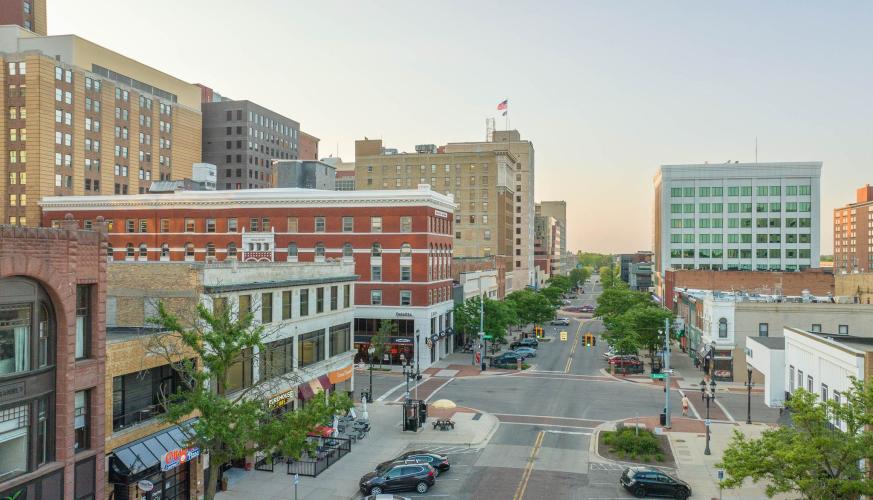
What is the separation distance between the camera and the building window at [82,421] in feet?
78.9

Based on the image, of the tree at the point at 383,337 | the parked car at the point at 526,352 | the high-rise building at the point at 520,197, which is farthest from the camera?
the high-rise building at the point at 520,197

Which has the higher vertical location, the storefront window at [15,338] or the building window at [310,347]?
the storefront window at [15,338]

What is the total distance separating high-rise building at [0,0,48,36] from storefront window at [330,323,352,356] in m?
90.5

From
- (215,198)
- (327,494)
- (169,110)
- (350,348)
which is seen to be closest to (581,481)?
(327,494)

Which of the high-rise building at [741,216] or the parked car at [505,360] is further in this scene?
the high-rise building at [741,216]

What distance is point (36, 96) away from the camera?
3455 inches

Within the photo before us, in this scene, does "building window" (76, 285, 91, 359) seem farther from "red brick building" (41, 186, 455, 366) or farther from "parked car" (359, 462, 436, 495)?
"red brick building" (41, 186, 455, 366)

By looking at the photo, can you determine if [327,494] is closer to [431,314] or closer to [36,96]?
[431,314]

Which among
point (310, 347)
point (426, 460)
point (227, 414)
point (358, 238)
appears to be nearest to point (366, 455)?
point (426, 460)

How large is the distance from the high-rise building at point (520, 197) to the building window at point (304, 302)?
108972 millimetres

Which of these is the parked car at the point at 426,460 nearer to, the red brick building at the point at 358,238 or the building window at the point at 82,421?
the building window at the point at 82,421

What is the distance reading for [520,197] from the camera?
160750 millimetres

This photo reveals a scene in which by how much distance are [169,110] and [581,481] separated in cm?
10527

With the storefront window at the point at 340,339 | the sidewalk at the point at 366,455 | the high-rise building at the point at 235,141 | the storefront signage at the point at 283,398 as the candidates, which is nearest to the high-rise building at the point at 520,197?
the high-rise building at the point at 235,141
